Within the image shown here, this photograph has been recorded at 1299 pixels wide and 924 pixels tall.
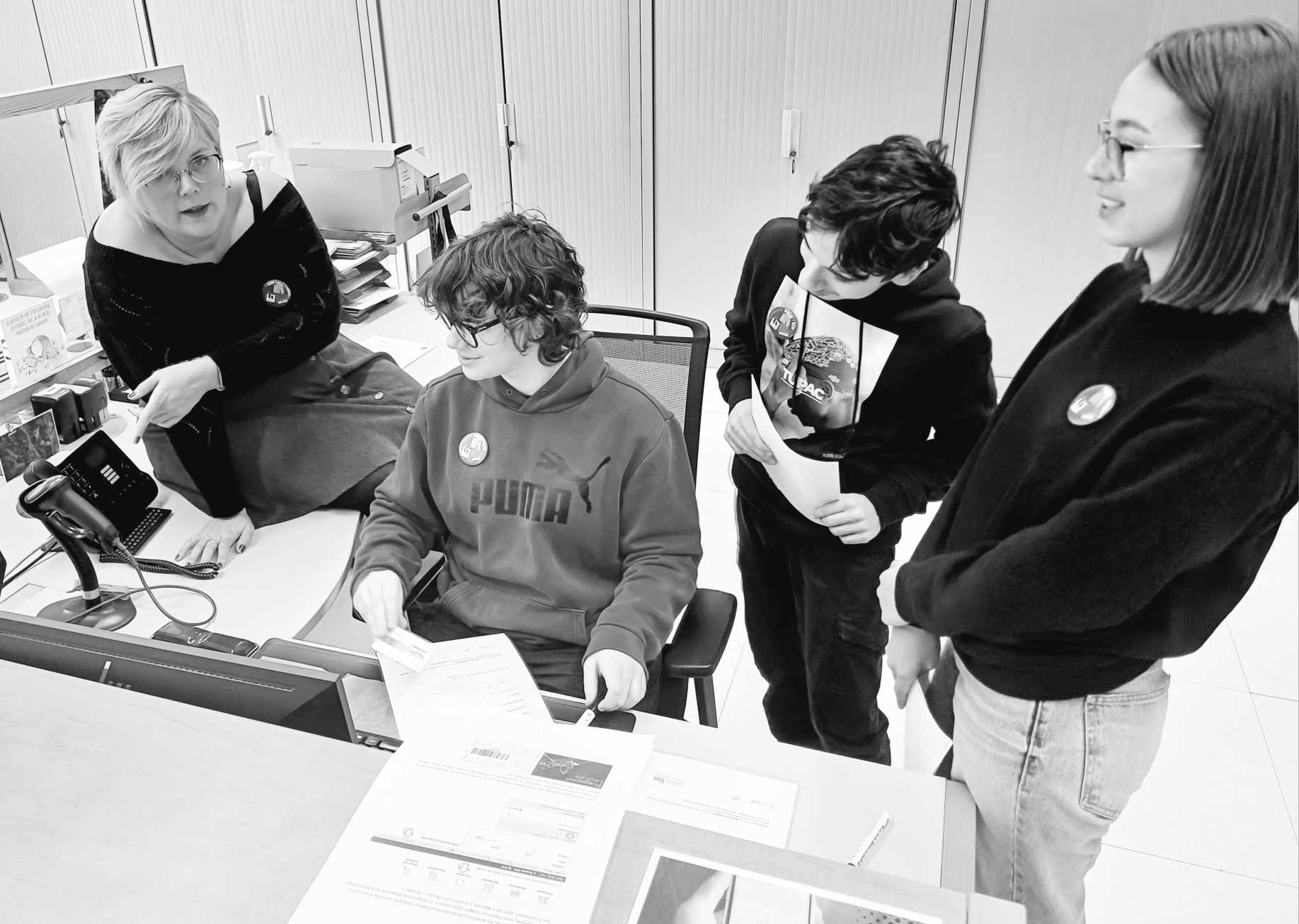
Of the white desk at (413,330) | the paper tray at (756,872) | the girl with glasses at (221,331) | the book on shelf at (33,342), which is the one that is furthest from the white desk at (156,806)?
the white desk at (413,330)

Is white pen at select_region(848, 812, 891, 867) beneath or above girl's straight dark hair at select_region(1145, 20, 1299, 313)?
beneath

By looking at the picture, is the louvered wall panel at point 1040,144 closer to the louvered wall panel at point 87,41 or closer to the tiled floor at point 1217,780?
the tiled floor at point 1217,780

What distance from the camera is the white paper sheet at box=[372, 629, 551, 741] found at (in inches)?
47.9

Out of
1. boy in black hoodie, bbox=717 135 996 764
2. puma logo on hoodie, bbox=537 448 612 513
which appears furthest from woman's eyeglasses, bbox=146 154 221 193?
boy in black hoodie, bbox=717 135 996 764

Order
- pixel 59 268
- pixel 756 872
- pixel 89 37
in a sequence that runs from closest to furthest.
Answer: pixel 756 872
pixel 59 268
pixel 89 37

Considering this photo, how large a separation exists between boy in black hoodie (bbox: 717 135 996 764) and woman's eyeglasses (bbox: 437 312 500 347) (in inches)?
17.6

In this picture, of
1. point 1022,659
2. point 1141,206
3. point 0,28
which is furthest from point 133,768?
point 0,28

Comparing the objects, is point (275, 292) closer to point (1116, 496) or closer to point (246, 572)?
point (246, 572)

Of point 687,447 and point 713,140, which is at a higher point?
point 713,140

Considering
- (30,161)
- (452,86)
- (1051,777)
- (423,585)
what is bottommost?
(423,585)

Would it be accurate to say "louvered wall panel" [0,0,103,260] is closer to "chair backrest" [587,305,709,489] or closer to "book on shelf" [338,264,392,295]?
"book on shelf" [338,264,392,295]

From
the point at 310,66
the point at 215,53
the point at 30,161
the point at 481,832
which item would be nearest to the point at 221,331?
the point at 481,832

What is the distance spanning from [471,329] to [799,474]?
555 mm

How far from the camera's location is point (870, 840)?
1.03 m
